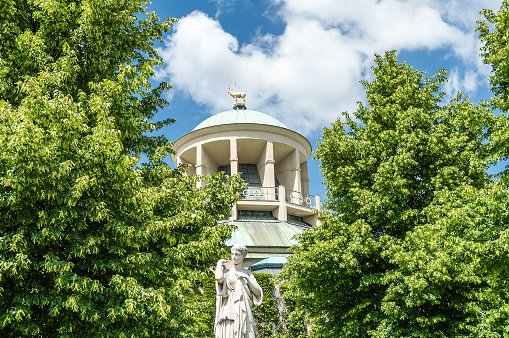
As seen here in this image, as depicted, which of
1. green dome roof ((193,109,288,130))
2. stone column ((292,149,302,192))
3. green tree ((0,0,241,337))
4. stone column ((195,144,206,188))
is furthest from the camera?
green dome roof ((193,109,288,130))

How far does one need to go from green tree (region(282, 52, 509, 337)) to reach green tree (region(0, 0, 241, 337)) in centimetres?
446

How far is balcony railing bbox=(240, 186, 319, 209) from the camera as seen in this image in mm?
29000

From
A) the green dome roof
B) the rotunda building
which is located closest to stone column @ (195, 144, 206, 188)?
the rotunda building

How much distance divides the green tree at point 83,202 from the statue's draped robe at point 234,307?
148cm

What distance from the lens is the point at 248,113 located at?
33.5 metres

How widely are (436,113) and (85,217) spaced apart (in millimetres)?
11310

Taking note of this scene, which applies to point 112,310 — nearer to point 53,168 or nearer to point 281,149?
point 53,168

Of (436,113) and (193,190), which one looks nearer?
(193,190)

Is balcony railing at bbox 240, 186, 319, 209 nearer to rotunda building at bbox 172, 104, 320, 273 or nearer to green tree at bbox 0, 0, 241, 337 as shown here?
rotunda building at bbox 172, 104, 320, 273

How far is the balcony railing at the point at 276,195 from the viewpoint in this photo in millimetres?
29000

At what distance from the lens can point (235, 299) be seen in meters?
7.14

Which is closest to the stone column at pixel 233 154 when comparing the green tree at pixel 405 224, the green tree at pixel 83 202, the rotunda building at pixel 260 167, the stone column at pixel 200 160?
the rotunda building at pixel 260 167

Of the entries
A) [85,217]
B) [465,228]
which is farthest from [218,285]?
[465,228]

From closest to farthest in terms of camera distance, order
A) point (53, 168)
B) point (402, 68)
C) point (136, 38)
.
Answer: point (53, 168), point (136, 38), point (402, 68)
